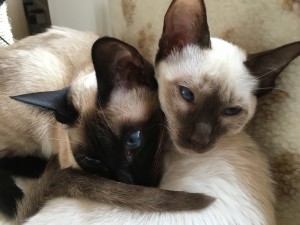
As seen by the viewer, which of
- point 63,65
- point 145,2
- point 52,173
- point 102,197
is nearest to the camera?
point 102,197

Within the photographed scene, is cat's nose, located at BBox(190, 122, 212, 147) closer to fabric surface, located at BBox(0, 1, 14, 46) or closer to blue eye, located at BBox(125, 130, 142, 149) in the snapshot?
blue eye, located at BBox(125, 130, 142, 149)

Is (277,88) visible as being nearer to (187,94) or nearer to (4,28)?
(187,94)

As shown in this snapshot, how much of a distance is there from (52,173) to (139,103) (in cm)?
29

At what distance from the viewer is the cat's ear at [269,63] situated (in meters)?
0.90

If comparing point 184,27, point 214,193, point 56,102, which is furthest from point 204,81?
point 56,102

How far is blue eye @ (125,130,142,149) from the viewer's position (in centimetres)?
98

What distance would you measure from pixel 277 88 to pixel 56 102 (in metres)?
0.53

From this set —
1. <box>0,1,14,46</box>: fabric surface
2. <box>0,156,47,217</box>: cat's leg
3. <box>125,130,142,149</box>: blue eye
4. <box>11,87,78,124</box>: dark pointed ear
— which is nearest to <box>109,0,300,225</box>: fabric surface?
<box>125,130,142,149</box>: blue eye

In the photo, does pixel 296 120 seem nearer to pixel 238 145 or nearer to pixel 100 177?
pixel 238 145

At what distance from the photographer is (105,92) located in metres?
1.02

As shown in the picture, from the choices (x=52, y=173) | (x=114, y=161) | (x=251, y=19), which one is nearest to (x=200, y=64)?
(x=251, y=19)

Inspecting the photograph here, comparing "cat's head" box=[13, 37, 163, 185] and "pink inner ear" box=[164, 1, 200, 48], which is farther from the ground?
"pink inner ear" box=[164, 1, 200, 48]

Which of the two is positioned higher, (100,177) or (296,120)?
(296,120)

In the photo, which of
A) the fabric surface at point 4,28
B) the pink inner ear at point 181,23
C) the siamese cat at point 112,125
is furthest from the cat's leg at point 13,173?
the fabric surface at point 4,28
